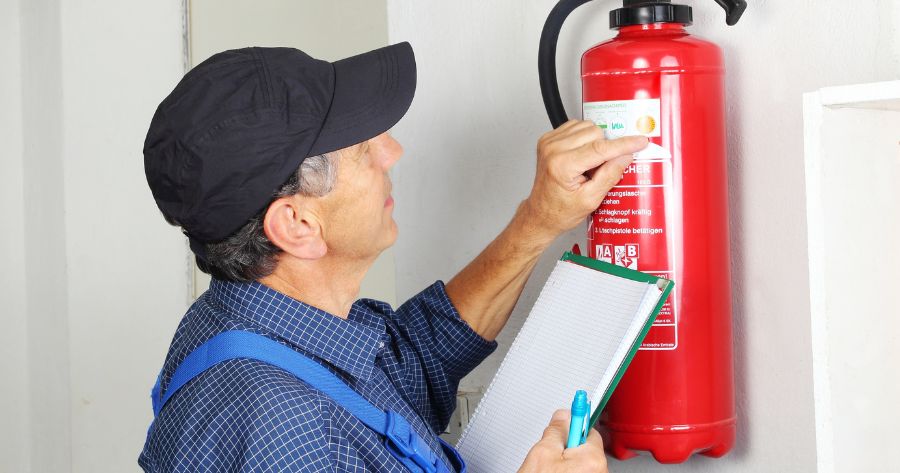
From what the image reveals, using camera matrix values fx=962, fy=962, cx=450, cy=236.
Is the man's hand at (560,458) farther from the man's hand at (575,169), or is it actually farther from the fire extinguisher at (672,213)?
the man's hand at (575,169)

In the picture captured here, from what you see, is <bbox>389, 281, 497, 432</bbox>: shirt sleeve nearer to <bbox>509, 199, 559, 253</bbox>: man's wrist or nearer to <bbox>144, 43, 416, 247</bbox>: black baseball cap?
<bbox>509, 199, 559, 253</bbox>: man's wrist

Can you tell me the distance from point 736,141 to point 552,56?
26cm

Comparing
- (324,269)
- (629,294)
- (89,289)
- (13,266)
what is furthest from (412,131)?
(13,266)

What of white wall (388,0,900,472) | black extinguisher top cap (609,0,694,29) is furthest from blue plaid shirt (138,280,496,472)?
black extinguisher top cap (609,0,694,29)

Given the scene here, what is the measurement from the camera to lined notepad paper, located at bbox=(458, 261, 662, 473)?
41.9 inches

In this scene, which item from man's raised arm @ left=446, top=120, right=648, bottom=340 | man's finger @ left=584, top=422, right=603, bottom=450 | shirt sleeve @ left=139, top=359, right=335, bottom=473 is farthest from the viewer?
man's raised arm @ left=446, top=120, right=648, bottom=340

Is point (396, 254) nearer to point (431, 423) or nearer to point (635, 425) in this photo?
point (431, 423)

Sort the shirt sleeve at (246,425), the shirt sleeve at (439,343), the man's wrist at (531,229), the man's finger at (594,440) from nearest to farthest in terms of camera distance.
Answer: the shirt sleeve at (246,425)
the man's finger at (594,440)
the man's wrist at (531,229)
the shirt sleeve at (439,343)

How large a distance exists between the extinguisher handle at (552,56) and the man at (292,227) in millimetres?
69

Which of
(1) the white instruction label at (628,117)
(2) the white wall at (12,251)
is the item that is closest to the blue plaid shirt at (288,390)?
(1) the white instruction label at (628,117)

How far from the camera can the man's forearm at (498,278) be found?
1.30 metres

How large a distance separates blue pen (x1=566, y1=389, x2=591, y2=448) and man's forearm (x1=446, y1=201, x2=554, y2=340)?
13.3 inches

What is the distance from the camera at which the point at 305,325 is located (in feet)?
3.53

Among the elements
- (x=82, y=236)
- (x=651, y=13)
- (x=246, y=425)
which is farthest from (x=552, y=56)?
(x=82, y=236)
